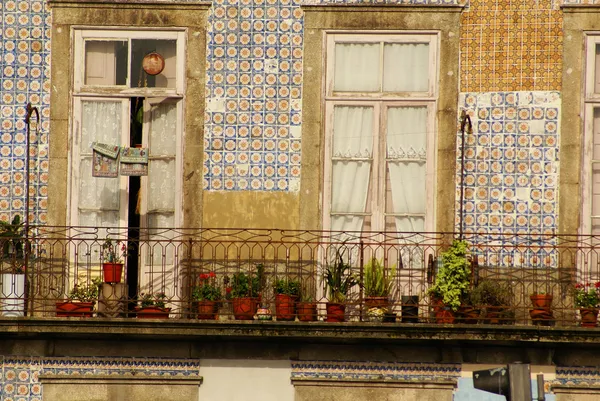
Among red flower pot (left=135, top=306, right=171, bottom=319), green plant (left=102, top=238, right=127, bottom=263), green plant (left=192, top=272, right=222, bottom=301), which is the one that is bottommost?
red flower pot (left=135, top=306, right=171, bottom=319)

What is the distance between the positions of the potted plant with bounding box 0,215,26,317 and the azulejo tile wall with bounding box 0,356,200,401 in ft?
1.51

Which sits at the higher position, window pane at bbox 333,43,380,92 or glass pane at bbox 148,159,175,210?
window pane at bbox 333,43,380,92

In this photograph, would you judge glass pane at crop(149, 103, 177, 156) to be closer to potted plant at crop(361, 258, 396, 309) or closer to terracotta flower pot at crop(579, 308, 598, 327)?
potted plant at crop(361, 258, 396, 309)

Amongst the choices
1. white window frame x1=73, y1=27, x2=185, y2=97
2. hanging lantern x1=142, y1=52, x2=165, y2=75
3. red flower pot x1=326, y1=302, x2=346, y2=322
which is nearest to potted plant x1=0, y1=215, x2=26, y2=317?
white window frame x1=73, y1=27, x2=185, y2=97

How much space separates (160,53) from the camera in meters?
14.3

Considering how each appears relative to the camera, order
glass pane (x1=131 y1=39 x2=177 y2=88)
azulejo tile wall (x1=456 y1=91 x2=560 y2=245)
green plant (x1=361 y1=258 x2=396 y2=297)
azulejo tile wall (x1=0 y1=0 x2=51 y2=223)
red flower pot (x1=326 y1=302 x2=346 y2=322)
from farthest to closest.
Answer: glass pane (x1=131 y1=39 x2=177 y2=88) → azulejo tile wall (x1=0 y1=0 x2=51 y2=223) → azulejo tile wall (x1=456 y1=91 x2=560 y2=245) → green plant (x1=361 y1=258 x2=396 y2=297) → red flower pot (x1=326 y1=302 x2=346 y2=322)

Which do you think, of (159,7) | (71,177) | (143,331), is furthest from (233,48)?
(143,331)

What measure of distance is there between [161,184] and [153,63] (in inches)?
43.0

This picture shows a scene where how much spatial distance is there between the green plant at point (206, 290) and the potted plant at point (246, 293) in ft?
0.48

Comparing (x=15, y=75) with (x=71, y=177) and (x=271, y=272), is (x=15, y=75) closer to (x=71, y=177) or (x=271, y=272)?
(x=71, y=177)

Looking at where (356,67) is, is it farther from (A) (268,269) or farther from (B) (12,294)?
(B) (12,294)

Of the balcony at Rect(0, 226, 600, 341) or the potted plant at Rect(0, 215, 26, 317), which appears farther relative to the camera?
the potted plant at Rect(0, 215, 26, 317)

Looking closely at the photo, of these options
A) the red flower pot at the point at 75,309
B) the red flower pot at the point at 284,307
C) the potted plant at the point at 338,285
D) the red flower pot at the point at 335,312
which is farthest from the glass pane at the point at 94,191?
the red flower pot at the point at 335,312

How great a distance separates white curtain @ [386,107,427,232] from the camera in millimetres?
14125
